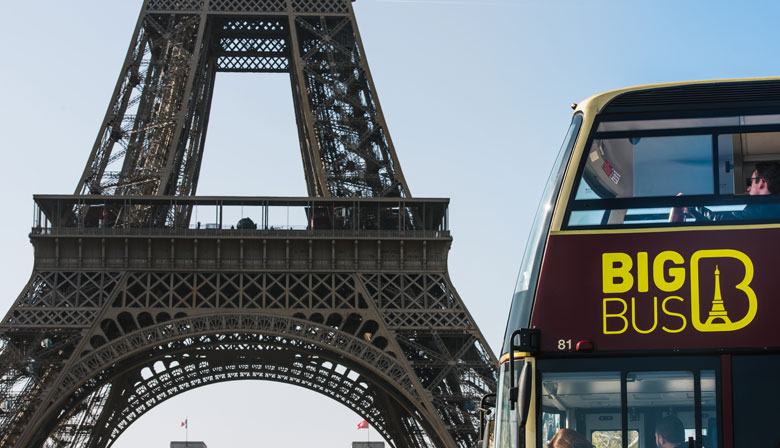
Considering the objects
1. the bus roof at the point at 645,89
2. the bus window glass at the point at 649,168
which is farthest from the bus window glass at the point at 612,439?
the bus roof at the point at 645,89

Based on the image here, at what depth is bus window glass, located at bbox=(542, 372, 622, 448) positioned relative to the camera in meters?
12.6

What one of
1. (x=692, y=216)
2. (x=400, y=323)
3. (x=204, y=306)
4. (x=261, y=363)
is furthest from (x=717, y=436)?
(x=261, y=363)

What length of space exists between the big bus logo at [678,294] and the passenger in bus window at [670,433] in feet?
2.94

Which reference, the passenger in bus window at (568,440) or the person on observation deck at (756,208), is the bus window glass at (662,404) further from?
the person on observation deck at (756,208)

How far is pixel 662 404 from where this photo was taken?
40.8 feet

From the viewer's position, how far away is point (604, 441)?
12516 mm

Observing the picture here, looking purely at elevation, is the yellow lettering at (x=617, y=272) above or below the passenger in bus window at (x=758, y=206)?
below

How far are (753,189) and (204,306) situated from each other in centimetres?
3635

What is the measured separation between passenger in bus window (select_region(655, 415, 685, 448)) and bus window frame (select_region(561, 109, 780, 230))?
2021 mm

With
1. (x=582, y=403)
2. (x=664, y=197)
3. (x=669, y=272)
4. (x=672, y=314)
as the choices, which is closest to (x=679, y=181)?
(x=664, y=197)

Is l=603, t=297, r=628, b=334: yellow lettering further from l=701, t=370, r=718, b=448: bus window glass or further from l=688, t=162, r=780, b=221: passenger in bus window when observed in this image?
l=688, t=162, r=780, b=221: passenger in bus window

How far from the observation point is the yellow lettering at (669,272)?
1261 centimetres

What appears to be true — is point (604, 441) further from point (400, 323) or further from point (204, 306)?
point (204, 306)

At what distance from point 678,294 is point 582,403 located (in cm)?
145
